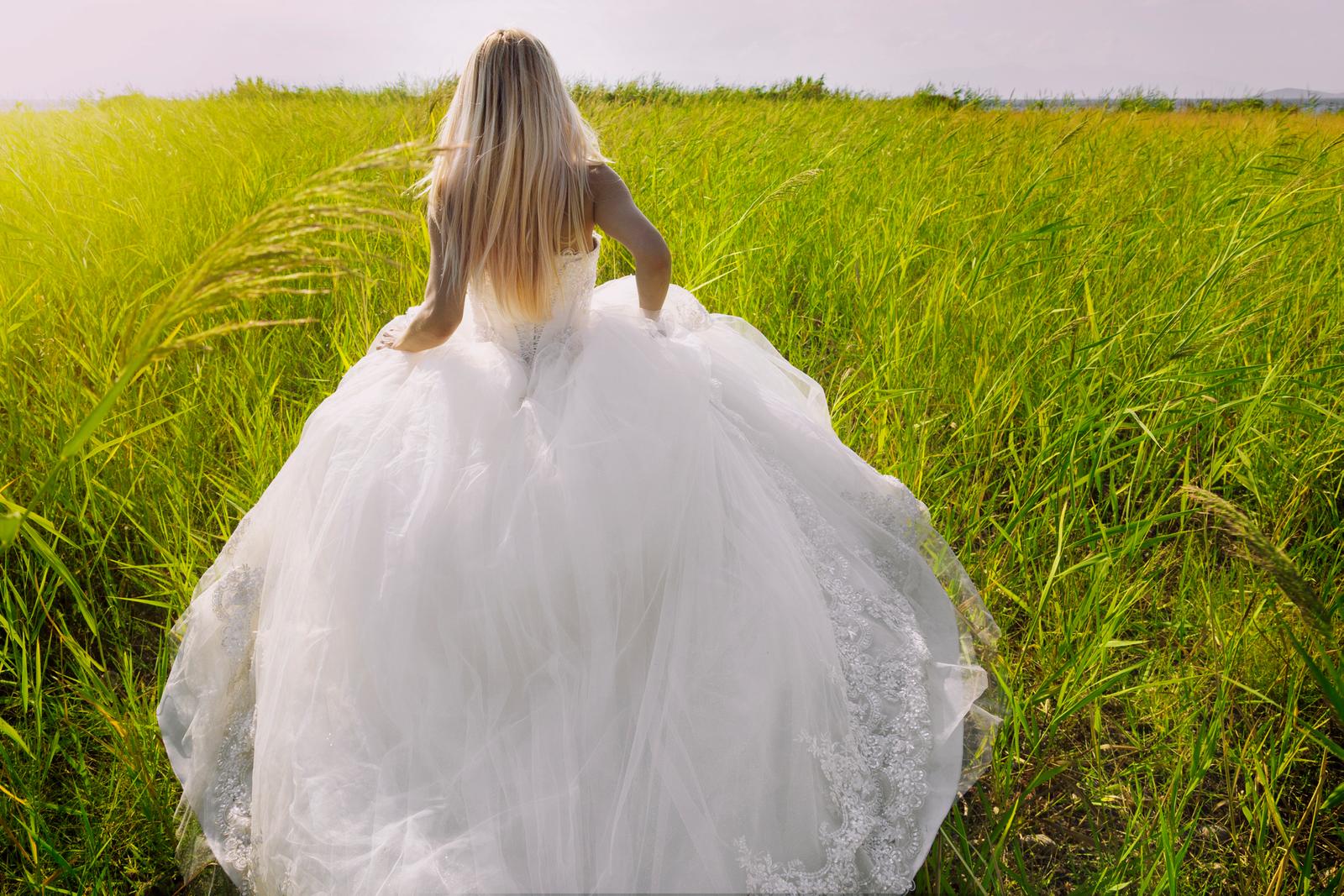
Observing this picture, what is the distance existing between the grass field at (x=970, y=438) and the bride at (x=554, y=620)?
0.22m

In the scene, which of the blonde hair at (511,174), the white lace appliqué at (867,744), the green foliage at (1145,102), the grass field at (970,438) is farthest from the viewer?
the green foliage at (1145,102)

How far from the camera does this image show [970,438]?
2166 millimetres

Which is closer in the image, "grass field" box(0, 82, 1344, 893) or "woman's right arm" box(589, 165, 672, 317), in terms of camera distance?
"grass field" box(0, 82, 1344, 893)

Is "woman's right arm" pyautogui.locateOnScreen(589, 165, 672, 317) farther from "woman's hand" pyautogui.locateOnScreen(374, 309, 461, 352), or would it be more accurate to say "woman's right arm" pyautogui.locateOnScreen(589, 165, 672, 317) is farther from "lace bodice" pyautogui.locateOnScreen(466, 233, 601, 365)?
"woman's hand" pyautogui.locateOnScreen(374, 309, 461, 352)

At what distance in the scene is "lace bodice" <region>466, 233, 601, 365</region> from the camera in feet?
5.81

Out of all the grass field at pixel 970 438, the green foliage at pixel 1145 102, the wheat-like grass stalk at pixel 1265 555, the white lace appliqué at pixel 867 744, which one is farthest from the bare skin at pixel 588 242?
the green foliage at pixel 1145 102

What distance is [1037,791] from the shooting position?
1576 mm

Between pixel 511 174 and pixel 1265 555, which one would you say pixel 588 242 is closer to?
pixel 511 174

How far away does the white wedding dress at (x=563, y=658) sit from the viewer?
1.21 m

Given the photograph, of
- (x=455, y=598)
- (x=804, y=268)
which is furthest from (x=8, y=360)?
(x=804, y=268)

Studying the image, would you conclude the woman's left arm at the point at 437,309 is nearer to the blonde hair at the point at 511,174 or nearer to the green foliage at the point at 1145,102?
the blonde hair at the point at 511,174

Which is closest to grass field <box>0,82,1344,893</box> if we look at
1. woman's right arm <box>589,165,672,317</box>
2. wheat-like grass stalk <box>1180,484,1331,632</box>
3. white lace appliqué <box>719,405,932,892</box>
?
wheat-like grass stalk <box>1180,484,1331,632</box>

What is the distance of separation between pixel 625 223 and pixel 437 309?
0.52 m

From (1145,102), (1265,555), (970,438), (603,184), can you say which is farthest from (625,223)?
(1145,102)
